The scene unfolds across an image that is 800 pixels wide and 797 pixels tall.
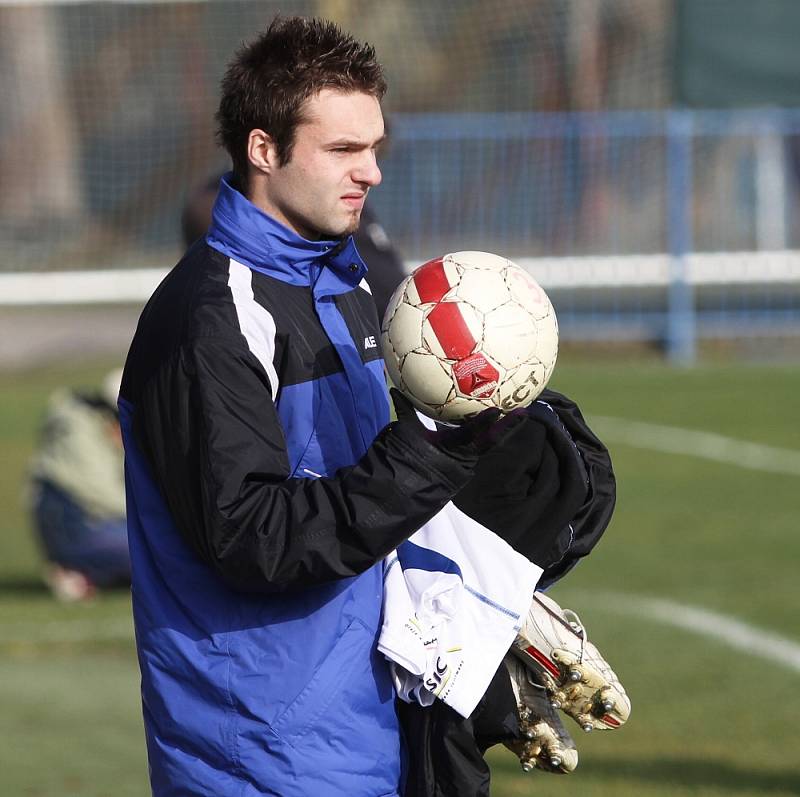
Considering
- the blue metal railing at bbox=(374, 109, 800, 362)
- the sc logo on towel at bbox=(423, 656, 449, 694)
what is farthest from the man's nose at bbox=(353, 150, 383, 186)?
the blue metal railing at bbox=(374, 109, 800, 362)

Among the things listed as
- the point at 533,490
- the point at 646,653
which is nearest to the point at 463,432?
the point at 533,490

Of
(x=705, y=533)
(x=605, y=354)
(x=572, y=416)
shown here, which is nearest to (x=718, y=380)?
(x=605, y=354)

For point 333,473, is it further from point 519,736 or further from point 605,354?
point 605,354

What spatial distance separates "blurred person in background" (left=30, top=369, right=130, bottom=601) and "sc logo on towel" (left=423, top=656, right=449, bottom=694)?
5675mm

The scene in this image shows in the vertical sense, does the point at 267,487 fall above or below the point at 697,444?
above

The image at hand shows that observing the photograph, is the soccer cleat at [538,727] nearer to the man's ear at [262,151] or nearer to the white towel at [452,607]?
the white towel at [452,607]

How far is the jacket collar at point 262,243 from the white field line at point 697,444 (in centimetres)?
A: 882

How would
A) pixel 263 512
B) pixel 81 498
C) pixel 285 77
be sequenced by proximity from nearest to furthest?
pixel 263 512, pixel 285 77, pixel 81 498

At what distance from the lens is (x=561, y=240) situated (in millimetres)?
18766

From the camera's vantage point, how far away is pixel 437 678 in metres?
3.13

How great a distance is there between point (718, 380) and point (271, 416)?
13183mm

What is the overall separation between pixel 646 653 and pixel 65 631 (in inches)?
109

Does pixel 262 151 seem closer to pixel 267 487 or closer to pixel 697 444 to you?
pixel 267 487

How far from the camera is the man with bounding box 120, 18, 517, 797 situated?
2857 mm
